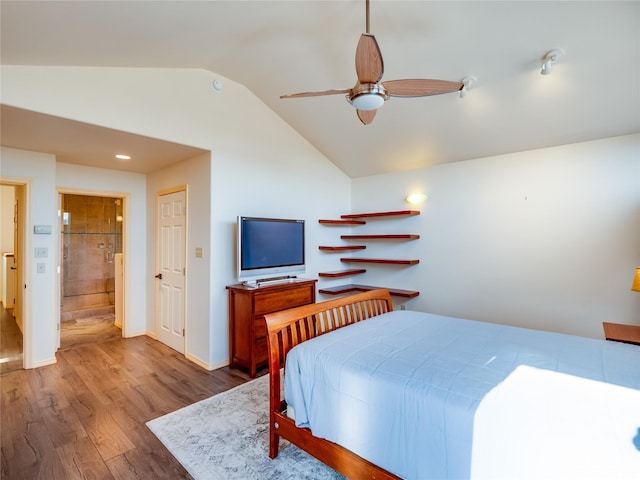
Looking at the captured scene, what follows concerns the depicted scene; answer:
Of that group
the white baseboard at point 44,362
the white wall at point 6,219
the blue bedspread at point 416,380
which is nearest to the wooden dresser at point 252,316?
the blue bedspread at point 416,380

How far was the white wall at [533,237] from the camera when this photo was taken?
3.20 metres

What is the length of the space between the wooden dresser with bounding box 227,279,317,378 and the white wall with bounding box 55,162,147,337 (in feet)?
6.49

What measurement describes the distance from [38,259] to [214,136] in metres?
2.44

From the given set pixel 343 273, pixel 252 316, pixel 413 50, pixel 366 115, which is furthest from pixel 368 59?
pixel 343 273

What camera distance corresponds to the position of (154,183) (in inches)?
178

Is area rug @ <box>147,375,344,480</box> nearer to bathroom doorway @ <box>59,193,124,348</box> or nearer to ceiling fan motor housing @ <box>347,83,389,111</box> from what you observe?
ceiling fan motor housing @ <box>347,83,389,111</box>

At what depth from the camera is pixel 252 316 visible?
3293 millimetres

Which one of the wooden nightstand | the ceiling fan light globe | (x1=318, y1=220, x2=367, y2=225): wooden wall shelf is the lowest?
the wooden nightstand

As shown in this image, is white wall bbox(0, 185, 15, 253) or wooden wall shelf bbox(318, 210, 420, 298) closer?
wooden wall shelf bbox(318, 210, 420, 298)

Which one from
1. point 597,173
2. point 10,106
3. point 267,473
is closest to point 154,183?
point 10,106

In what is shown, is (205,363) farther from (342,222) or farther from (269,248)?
(342,222)

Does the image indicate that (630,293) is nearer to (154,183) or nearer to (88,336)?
(154,183)

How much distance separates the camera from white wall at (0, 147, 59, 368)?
345cm

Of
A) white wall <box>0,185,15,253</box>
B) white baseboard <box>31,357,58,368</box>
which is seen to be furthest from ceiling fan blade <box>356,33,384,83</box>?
white wall <box>0,185,15,253</box>
